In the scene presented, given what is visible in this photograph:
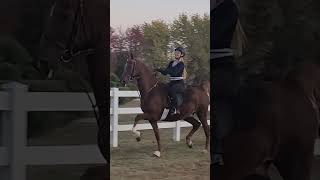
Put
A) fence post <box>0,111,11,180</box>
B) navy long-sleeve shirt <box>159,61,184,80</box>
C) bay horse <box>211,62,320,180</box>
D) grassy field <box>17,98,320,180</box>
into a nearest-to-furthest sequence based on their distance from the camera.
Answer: fence post <box>0,111,11,180</box> < grassy field <box>17,98,320,180</box> < navy long-sleeve shirt <box>159,61,184,80</box> < bay horse <box>211,62,320,180</box>

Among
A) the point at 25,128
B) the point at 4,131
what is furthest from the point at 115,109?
the point at 4,131

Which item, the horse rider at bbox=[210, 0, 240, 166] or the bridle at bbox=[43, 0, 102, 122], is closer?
the bridle at bbox=[43, 0, 102, 122]

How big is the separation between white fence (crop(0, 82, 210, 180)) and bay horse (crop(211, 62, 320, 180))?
0.62m

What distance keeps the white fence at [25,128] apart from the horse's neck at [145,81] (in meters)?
0.06

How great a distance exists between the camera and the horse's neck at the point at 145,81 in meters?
3.12

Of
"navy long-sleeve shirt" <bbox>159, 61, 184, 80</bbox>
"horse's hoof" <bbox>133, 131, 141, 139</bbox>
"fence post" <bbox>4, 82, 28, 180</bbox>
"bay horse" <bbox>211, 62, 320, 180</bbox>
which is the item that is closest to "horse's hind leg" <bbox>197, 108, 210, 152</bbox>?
"bay horse" <bbox>211, 62, 320, 180</bbox>

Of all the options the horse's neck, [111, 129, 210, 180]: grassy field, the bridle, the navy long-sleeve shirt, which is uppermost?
the bridle

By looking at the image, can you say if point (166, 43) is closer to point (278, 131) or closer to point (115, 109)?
point (115, 109)

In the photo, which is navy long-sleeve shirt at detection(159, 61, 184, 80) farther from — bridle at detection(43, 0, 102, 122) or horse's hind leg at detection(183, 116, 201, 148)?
bridle at detection(43, 0, 102, 122)

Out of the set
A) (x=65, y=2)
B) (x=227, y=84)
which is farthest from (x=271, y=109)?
(x=65, y=2)

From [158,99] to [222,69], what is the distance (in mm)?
422

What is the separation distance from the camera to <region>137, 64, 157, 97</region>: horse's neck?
312 cm

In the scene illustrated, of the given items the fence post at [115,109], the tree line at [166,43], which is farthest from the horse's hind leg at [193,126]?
the fence post at [115,109]

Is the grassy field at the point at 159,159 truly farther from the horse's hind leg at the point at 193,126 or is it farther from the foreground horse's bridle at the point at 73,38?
the foreground horse's bridle at the point at 73,38
